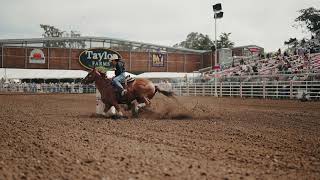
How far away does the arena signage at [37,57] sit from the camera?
171 ft

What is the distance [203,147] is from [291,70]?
21611 millimetres

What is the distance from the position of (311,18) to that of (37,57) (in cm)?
4156

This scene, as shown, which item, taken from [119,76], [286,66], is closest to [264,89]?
[286,66]

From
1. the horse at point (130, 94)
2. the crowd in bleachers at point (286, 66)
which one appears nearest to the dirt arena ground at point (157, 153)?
the horse at point (130, 94)

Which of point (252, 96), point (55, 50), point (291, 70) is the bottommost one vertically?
point (252, 96)

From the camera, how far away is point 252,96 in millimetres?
26812

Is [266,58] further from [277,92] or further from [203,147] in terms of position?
[203,147]

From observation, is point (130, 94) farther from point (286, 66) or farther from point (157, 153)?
point (286, 66)

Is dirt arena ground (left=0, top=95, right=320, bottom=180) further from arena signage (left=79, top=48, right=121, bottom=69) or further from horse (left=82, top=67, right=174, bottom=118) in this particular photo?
arena signage (left=79, top=48, right=121, bottom=69)

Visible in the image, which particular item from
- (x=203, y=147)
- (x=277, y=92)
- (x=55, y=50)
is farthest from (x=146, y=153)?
(x=55, y=50)

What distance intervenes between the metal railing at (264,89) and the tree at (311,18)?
29.3 m

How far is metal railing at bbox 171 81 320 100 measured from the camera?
74.4 feet

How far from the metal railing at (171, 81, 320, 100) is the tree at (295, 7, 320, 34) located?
29304mm

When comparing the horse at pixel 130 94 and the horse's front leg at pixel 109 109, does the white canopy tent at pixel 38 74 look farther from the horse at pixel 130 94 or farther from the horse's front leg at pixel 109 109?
the horse at pixel 130 94
